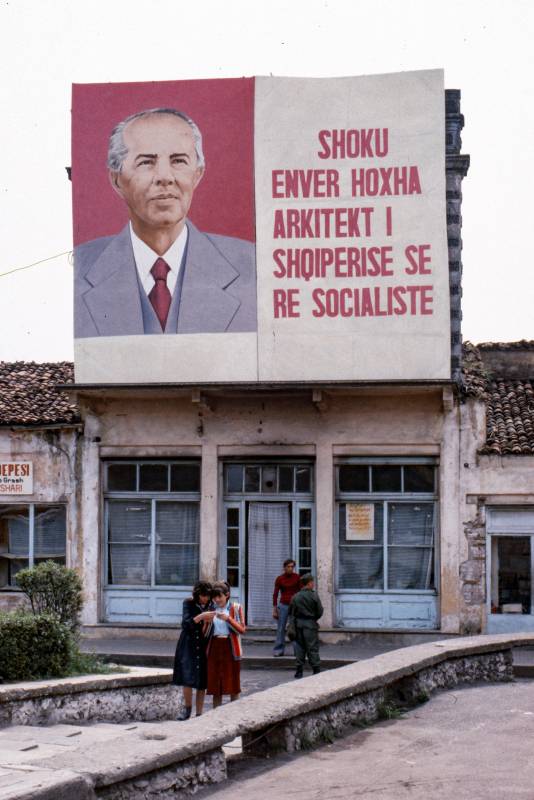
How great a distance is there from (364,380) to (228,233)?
145 inches

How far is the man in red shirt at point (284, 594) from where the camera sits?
2061 centimetres

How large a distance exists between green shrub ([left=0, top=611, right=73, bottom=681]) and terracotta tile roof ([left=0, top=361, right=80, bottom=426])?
9443mm

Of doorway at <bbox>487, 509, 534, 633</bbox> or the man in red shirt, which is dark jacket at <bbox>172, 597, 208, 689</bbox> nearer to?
the man in red shirt

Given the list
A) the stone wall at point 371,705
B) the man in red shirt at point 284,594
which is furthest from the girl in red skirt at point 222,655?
the man in red shirt at point 284,594

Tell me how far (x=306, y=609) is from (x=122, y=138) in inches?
392

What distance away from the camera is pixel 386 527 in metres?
22.9

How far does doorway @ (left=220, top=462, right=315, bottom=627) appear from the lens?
23203 mm

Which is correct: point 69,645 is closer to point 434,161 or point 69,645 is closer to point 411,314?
point 411,314

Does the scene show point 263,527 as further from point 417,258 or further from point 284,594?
point 417,258

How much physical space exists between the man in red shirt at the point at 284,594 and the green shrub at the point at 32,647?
673 centimetres

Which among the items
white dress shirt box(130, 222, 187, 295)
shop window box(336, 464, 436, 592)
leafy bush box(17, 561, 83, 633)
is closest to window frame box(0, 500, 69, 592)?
white dress shirt box(130, 222, 187, 295)

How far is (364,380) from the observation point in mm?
21719

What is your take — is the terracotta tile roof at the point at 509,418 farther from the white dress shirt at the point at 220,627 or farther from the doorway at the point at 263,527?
the white dress shirt at the point at 220,627

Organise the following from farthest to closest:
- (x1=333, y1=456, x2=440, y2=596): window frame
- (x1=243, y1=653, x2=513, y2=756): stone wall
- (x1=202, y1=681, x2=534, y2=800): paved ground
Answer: (x1=333, y1=456, x2=440, y2=596): window frame → (x1=243, y1=653, x2=513, y2=756): stone wall → (x1=202, y1=681, x2=534, y2=800): paved ground
